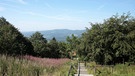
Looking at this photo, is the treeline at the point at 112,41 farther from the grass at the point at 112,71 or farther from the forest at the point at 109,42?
the grass at the point at 112,71

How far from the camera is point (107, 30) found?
33.8 meters

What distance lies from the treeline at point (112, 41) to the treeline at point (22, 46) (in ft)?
32.9

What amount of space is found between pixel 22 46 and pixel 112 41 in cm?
1448

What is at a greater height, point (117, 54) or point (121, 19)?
point (121, 19)

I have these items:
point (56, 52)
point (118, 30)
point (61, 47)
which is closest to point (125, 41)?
point (118, 30)

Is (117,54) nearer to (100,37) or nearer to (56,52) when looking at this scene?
(100,37)

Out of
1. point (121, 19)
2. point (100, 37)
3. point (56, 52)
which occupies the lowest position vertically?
point (56, 52)

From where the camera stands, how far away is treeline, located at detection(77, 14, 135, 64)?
33406 millimetres

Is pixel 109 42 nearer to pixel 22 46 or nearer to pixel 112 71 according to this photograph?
pixel 112 71

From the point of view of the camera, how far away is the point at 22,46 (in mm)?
40250

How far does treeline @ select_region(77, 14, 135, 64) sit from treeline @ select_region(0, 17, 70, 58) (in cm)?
1002

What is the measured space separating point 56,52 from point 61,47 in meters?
6.67

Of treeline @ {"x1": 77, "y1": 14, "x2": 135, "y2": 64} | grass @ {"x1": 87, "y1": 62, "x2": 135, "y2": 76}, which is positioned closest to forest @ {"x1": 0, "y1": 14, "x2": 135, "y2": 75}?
treeline @ {"x1": 77, "y1": 14, "x2": 135, "y2": 64}

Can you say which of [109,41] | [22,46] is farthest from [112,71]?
[22,46]
